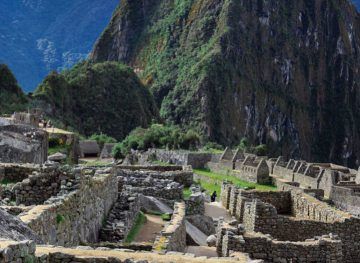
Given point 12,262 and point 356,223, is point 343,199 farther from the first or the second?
point 12,262

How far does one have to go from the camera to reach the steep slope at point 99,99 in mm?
105500

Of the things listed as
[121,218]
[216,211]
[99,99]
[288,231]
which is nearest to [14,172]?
[121,218]

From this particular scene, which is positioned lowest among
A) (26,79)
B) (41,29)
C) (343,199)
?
(343,199)

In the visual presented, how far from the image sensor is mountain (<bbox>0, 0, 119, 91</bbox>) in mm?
134375

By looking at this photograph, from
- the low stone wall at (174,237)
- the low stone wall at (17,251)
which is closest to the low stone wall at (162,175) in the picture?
the low stone wall at (174,237)

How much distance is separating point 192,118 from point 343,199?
144638 mm

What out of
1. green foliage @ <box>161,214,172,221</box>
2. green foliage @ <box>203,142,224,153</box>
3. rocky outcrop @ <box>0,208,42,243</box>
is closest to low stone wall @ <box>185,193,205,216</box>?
green foliage @ <box>161,214,172,221</box>

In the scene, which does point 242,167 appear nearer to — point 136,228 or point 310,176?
point 310,176

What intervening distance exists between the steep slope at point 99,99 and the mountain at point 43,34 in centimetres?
904

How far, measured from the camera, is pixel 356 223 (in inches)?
529

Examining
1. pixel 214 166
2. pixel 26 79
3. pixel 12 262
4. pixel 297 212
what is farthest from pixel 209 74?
pixel 12 262

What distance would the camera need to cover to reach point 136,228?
13.9 metres

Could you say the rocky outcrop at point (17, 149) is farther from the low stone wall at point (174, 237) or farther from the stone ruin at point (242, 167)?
the stone ruin at point (242, 167)

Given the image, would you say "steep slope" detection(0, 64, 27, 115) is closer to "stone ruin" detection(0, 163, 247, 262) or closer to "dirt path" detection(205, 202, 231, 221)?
"dirt path" detection(205, 202, 231, 221)
